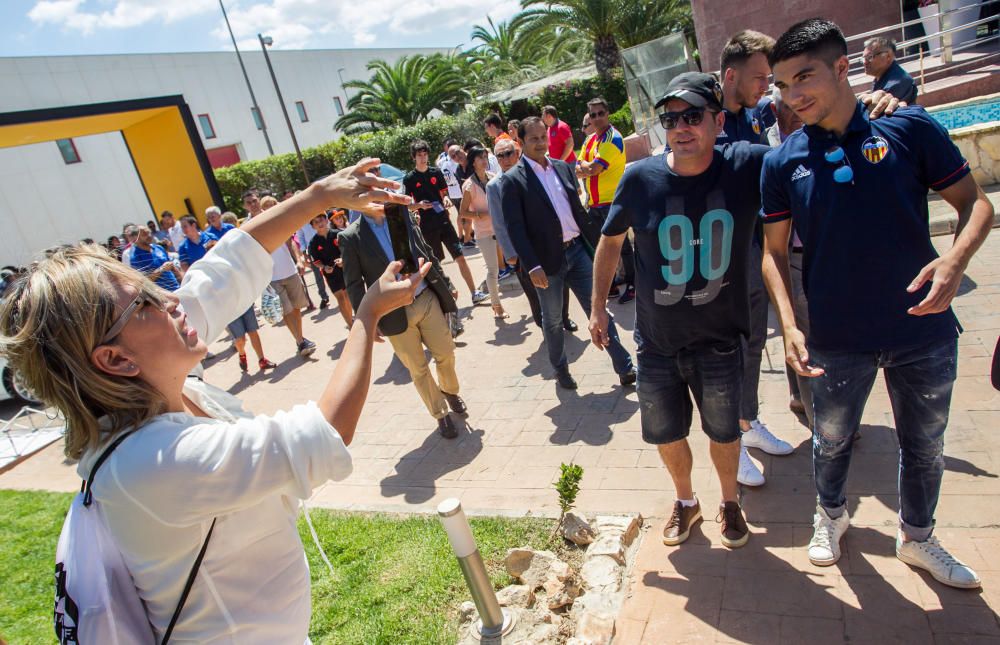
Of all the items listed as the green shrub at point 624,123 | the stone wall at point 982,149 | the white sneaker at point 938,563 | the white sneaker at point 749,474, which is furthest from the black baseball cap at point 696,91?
the green shrub at point 624,123

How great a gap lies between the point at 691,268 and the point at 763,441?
4.93 feet

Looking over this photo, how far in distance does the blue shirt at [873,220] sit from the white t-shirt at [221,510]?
6.51 ft

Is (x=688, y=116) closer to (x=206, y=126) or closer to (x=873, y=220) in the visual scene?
(x=873, y=220)

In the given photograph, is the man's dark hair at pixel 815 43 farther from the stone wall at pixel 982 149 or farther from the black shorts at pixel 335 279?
the black shorts at pixel 335 279

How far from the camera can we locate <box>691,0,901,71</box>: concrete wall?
55.5 ft

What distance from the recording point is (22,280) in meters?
1.48

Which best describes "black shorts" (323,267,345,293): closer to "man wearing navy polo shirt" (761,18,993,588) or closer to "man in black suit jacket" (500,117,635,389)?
"man in black suit jacket" (500,117,635,389)

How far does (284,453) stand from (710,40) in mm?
20136

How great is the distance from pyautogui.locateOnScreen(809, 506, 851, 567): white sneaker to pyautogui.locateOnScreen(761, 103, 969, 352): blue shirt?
91 centimetres

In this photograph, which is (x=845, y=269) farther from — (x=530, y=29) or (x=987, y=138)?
(x=530, y=29)

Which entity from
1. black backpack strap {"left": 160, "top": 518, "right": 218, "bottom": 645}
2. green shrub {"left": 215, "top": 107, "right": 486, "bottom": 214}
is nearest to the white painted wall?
green shrub {"left": 215, "top": 107, "right": 486, "bottom": 214}

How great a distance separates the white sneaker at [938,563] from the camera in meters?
2.59

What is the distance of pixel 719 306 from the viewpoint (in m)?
2.95

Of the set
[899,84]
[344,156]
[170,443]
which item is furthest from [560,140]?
[344,156]
